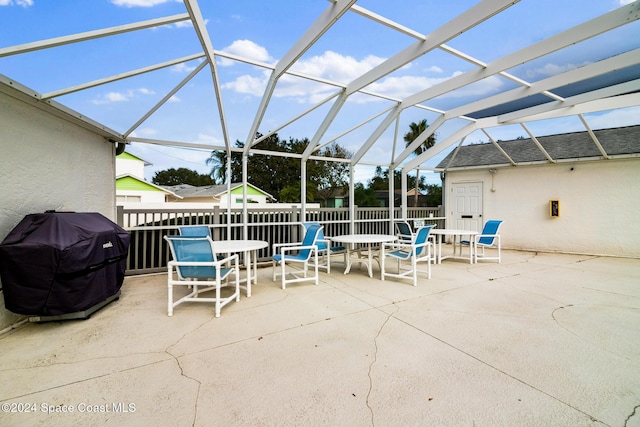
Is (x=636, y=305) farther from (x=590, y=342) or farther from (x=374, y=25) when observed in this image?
(x=374, y=25)

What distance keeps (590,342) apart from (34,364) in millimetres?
4776

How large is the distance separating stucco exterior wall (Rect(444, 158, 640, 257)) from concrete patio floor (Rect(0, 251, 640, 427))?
4.50m

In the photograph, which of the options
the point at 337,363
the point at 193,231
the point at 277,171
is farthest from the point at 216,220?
the point at 277,171

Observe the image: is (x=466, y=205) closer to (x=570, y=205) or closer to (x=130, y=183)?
→ (x=570, y=205)

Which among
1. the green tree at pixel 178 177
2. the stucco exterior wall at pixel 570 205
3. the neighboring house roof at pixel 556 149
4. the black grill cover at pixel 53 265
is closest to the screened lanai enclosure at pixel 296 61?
the neighboring house roof at pixel 556 149

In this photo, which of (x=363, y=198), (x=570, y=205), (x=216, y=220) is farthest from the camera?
(x=363, y=198)

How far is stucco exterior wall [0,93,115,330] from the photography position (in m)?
2.90

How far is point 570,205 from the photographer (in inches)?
302

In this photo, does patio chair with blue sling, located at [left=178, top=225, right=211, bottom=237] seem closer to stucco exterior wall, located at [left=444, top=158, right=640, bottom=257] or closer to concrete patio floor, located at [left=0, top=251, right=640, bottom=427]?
concrete patio floor, located at [left=0, top=251, right=640, bottom=427]

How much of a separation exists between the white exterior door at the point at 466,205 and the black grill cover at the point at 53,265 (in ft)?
32.3

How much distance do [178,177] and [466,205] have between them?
39131 millimetres

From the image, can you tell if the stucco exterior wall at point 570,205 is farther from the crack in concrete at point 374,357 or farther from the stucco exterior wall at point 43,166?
the stucco exterior wall at point 43,166

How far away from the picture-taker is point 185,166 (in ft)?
130

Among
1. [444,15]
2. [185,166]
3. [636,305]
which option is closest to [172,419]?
[444,15]
